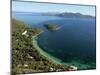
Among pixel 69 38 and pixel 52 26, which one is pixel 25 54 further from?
pixel 69 38

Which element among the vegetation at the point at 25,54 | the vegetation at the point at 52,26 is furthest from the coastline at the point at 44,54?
the vegetation at the point at 52,26

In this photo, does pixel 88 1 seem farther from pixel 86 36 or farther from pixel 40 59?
pixel 40 59

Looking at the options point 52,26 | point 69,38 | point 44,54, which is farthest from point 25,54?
point 69,38

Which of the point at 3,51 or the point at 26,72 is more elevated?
the point at 3,51

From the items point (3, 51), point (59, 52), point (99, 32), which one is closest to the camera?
point (3, 51)

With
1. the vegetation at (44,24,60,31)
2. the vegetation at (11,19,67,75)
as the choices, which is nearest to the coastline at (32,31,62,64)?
the vegetation at (11,19,67,75)

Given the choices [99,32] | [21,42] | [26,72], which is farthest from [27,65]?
[99,32]
